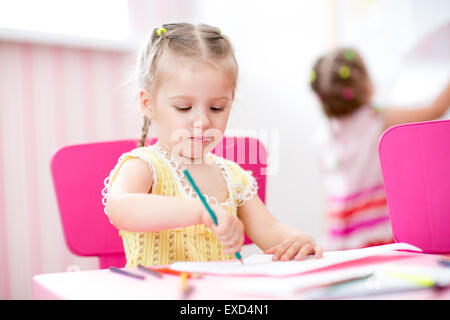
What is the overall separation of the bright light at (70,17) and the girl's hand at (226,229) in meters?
1.46

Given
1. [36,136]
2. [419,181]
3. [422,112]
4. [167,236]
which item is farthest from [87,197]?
[422,112]

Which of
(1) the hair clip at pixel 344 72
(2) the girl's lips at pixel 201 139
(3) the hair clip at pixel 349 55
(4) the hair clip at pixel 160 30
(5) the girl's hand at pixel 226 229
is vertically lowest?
(5) the girl's hand at pixel 226 229

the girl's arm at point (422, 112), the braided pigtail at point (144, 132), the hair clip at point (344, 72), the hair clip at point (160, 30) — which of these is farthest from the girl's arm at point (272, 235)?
the hair clip at point (344, 72)

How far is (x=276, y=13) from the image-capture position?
2.25m

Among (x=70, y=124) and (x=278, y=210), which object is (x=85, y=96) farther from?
(x=278, y=210)

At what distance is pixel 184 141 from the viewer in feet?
2.62

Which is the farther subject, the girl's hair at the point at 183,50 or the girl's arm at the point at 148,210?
the girl's hair at the point at 183,50

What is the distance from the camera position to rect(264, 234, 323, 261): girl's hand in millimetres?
601

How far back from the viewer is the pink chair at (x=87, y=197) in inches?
39.8

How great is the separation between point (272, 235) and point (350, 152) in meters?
1.32

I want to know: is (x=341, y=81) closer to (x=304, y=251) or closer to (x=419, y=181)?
(x=419, y=181)

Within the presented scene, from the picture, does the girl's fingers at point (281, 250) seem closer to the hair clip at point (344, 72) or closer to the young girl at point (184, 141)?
the young girl at point (184, 141)

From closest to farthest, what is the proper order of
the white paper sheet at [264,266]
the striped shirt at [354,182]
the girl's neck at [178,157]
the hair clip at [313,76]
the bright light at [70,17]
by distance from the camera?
1. the white paper sheet at [264,266]
2. the girl's neck at [178,157]
3. the bright light at [70,17]
4. the striped shirt at [354,182]
5. the hair clip at [313,76]
